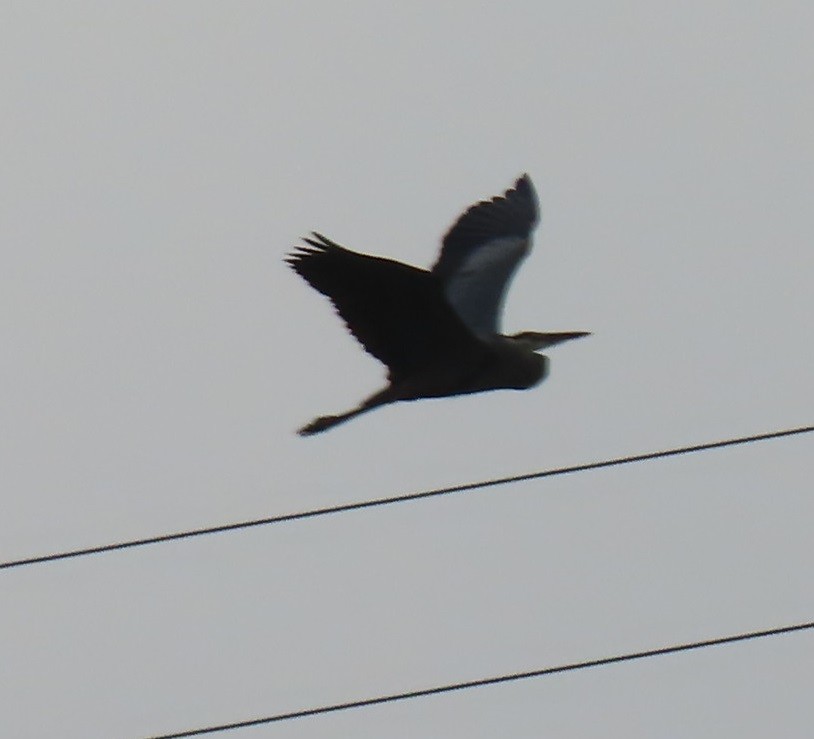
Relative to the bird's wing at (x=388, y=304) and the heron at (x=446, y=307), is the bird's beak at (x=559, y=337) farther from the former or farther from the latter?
the bird's wing at (x=388, y=304)

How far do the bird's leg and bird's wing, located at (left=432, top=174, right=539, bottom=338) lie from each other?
0.26 meters

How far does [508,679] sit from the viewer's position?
3441 mm

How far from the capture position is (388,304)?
3379 millimetres

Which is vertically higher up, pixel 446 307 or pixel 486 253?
pixel 486 253

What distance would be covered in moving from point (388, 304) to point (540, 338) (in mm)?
723

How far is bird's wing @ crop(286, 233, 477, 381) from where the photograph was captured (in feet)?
10.6

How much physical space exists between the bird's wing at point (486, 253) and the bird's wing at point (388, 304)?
0.75ft

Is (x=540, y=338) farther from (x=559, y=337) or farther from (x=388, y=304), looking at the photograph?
(x=388, y=304)

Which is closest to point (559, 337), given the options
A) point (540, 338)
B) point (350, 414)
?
point (540, 338)

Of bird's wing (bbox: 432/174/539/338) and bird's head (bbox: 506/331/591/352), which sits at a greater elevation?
bird's wing (bbox: 432/174/539/338)

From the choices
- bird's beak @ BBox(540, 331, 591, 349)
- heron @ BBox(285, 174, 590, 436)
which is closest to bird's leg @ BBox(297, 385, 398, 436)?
heron @ BBox(285, 174, 590, 436)

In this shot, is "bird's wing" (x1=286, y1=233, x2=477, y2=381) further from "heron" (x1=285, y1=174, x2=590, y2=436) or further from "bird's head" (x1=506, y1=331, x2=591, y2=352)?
"bird's head" (x1=506, y1=331, x2=591, y2=352)

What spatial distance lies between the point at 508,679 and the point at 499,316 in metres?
0.85

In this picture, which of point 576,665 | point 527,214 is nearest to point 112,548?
point 576,665
